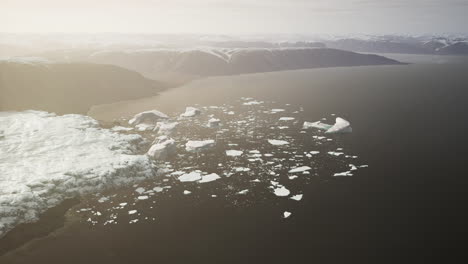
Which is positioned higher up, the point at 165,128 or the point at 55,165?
the point at 55,165

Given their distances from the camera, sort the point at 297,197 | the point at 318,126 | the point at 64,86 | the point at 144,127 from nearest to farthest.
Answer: the point at 297,197
the point at 318,126
the point at 144,127
the point at 64,86

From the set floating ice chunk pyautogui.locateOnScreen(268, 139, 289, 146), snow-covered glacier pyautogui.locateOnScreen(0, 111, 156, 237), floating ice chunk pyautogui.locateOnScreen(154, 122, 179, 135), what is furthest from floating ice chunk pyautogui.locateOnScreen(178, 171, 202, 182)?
floating ice chunk pyautogui.locateOnScreen(154, 122, 179, 135)

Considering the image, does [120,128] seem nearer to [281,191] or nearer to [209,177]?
[209,177]

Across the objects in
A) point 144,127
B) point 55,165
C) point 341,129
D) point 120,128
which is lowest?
point 120,128

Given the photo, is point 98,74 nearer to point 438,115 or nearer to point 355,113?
point 355,113

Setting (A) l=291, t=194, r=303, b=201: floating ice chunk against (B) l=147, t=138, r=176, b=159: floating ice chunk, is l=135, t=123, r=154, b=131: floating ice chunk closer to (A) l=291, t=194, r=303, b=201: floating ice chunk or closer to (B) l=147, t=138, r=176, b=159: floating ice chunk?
(B) l=147, t=138, r=176, b=159: floating ice chunk

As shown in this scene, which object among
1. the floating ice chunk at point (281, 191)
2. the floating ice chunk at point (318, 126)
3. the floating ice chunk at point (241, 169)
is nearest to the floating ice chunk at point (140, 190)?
the floating ice chunk at point (241, 169)

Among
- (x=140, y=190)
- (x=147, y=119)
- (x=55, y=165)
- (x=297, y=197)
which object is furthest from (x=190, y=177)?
(x=147, y=119)
